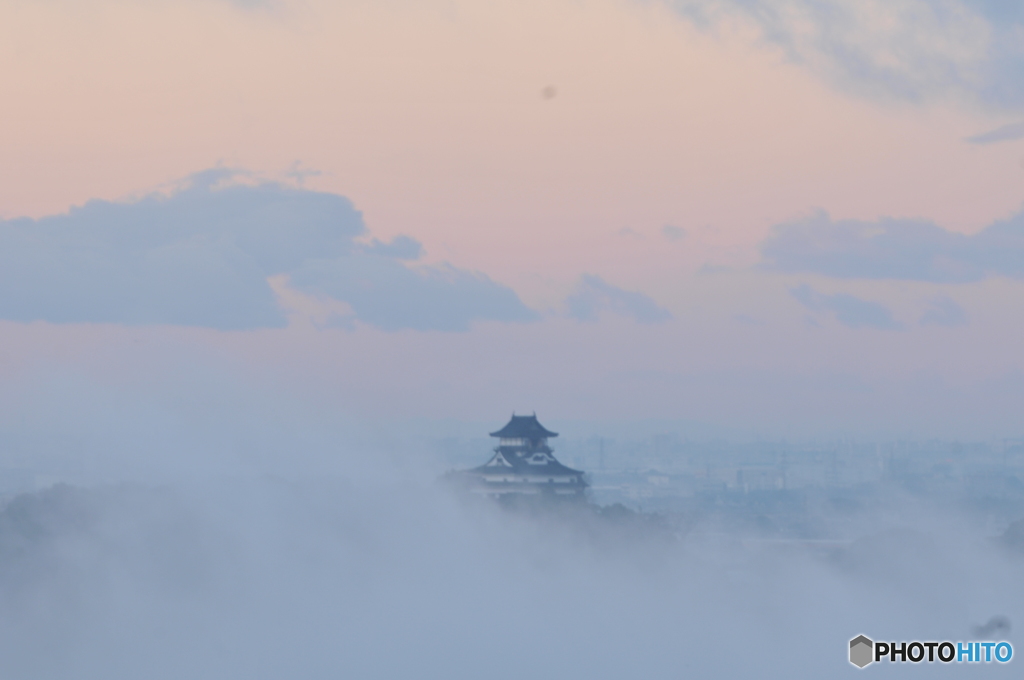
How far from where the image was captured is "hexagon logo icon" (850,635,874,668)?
99.1ft

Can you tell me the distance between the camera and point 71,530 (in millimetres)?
40281

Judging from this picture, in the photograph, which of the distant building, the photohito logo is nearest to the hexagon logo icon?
the photohito logo

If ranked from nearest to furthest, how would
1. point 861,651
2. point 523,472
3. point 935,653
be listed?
point 935,653, point 861,651, point 523,472

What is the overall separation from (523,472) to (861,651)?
1058 inches

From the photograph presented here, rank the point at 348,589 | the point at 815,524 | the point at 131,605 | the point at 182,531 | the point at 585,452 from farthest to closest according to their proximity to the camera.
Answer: the point at 585,452 < the point at 815,524 < the point at 182,531 < the point at 348,589 < the point at 131,605

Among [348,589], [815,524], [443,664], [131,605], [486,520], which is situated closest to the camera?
[443,664]

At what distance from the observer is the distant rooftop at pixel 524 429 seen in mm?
58812

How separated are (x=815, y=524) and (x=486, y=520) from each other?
40.8 m

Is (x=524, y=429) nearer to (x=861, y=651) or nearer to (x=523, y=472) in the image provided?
(x=523, y=472)

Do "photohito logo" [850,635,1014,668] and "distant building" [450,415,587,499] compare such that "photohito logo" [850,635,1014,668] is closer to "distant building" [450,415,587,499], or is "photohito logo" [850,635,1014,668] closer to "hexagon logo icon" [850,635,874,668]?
"hexagon logo icon" [850,635,874,668]

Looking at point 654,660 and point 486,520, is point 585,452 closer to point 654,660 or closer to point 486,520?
point 486,520

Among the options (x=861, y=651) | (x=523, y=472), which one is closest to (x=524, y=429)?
(x=523, y=472)

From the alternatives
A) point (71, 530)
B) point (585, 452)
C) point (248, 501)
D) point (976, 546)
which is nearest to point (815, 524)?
point (976, 546)

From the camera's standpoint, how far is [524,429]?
58906mm
